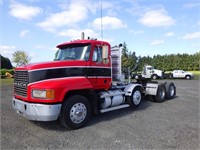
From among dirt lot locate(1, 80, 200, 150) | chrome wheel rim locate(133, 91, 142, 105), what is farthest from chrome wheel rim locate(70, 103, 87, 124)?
chrome wheel rim locate(133, 91, 142, 105)

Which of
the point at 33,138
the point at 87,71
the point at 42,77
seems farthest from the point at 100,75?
the point at 33,138

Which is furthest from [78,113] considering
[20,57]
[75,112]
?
[20,57]

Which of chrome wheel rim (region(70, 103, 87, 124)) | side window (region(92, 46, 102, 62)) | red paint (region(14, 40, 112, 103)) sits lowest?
chrome wheel rim (region(70, 103, 87, 124))

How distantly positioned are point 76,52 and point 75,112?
2.07m

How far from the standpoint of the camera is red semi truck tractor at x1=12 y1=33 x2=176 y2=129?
5426 millimetres

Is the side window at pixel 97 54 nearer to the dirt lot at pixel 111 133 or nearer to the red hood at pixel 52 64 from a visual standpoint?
the red hood at pixel 52 64

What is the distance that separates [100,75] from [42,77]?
2.24m

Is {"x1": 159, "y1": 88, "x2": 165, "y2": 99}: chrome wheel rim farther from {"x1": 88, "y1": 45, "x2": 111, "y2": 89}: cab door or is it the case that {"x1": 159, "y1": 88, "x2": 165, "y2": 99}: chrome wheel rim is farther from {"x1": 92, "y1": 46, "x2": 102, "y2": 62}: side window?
{"x1": 92, "y1": 46, "x2": 102, "y2": 62}: side window

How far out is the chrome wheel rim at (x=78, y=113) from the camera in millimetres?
5852

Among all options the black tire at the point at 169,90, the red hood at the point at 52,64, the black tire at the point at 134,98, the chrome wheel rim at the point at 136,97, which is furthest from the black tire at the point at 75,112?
Result: the black tire at the point at 169,90

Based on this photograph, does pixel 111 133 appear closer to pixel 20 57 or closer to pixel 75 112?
pixel 75 112

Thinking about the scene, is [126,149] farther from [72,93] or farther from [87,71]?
[87,71]

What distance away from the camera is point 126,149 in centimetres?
447

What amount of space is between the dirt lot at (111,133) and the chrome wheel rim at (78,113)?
31 cm
